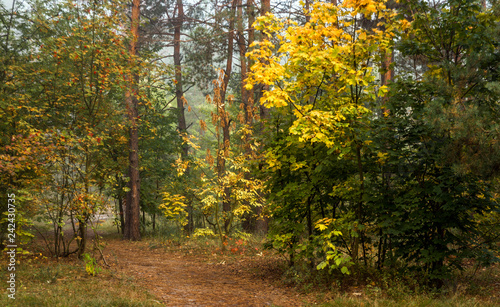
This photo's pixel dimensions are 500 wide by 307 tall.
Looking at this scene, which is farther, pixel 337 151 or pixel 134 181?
A: pixel 134 181

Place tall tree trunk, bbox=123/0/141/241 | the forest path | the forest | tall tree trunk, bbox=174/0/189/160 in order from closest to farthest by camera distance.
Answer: the forest < the forest path < tall tree trunk, bbox=123/0/141/241 < tall tree trunk, bbox=174/0/189/160

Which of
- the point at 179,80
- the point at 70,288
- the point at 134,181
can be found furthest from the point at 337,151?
the point at 179,80

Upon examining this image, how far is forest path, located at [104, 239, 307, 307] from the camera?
594 cm

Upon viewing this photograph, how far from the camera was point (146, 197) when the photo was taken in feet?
52.3

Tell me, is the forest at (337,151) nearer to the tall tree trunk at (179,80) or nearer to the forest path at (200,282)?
the forest path at (200,282)

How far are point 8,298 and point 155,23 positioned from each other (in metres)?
15.9

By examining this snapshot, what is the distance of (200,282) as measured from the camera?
7.38 meters

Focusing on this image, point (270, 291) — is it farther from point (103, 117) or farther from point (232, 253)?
point (103, 117)

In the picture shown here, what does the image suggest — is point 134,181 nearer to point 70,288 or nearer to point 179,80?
point 179,80

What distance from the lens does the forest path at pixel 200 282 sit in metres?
5.94

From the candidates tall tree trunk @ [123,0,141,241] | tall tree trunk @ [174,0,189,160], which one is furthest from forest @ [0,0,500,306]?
tall tree trunk @ [174,0,189,160]

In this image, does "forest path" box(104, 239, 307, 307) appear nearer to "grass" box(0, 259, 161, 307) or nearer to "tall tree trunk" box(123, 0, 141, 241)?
"grass" box(0, 259, 161, 307)

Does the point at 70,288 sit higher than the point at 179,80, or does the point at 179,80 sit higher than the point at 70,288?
the point at 179,80

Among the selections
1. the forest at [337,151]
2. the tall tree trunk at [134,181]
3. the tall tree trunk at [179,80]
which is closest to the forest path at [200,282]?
the forest at [337,151]
